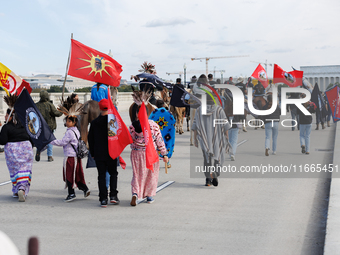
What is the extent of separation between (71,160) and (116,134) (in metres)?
0.93

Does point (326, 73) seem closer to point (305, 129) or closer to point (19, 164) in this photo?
point (305, 129)

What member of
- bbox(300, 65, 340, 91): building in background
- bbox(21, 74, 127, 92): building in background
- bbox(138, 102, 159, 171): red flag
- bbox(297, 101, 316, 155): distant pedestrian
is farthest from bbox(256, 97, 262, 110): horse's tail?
bbox(300, 65, 340, 91): building in background

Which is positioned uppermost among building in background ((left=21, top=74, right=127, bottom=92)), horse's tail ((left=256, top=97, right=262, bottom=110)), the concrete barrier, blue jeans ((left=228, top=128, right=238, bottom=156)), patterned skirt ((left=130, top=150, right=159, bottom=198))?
building in background ((left=21, top=74, right=127, bottom=92))

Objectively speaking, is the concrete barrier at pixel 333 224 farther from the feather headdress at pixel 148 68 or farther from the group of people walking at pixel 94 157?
the feather headdress at pixel 148 68

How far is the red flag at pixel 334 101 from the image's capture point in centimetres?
1866

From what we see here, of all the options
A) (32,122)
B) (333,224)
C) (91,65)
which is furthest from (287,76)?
(333,224)

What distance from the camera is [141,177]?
712 centimetres

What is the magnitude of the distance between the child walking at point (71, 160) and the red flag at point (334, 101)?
13.9 m

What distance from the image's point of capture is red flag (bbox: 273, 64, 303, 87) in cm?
1630

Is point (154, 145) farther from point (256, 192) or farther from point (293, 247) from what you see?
point (293, 247)

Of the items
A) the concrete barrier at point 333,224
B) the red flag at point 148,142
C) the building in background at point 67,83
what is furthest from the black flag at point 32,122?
the building in background at point 67,83

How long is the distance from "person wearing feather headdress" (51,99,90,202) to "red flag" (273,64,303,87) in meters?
10.4

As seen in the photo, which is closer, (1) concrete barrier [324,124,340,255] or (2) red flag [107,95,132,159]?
(1) concrete barrier [324,124,340,255]

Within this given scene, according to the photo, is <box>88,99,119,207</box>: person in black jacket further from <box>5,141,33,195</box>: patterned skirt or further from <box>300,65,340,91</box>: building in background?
<box>300,65,340,91</box>: building in background
